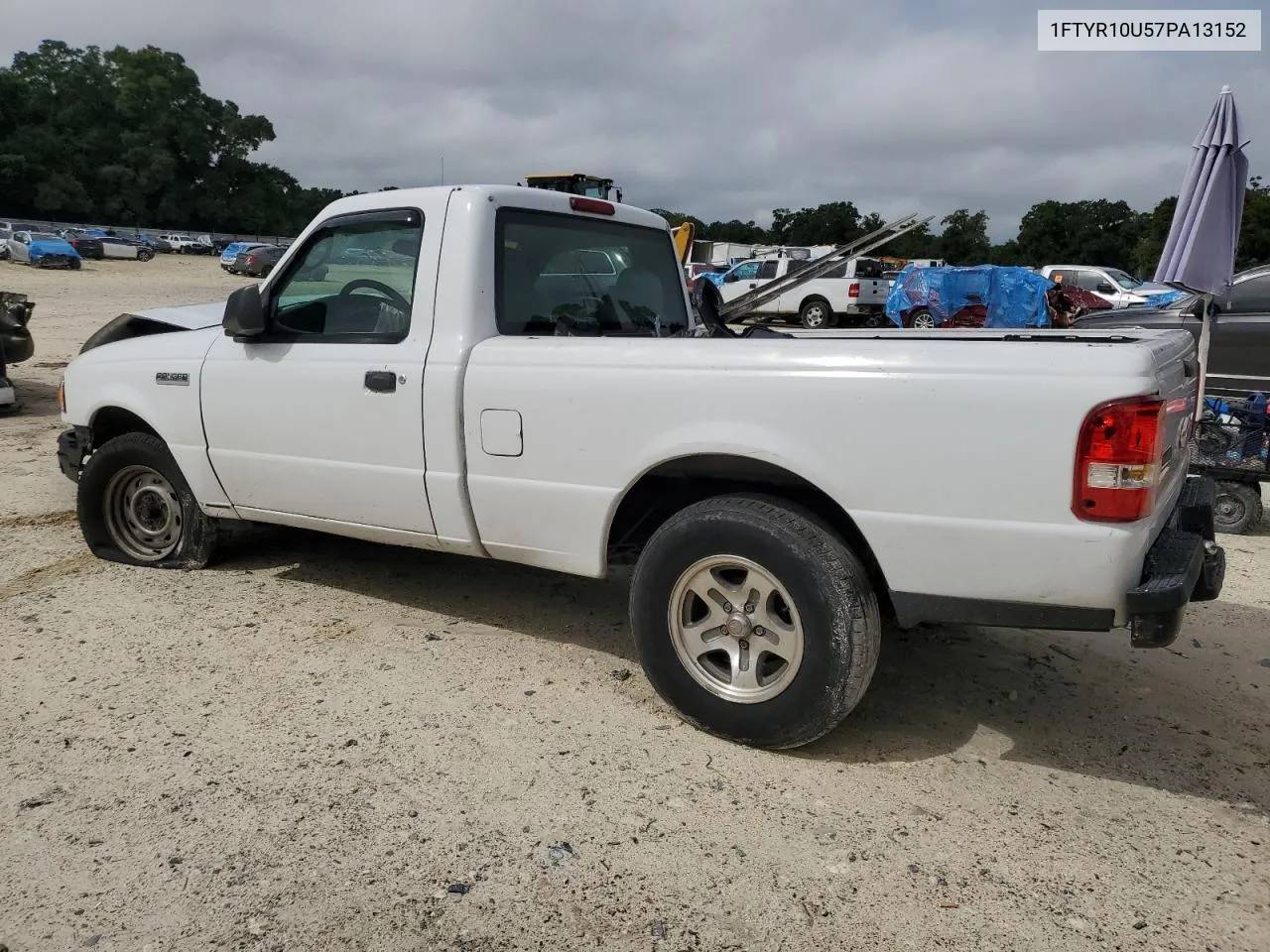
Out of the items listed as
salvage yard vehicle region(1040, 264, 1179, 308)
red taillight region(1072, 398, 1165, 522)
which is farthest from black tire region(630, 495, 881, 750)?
salvage yard vehicle region(1040, 264, 1179, 308)

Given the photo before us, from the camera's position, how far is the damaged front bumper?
2576 mm

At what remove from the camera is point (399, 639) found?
4.12 meters

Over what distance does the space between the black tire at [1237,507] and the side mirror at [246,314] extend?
597cm

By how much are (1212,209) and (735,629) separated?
16.5ft

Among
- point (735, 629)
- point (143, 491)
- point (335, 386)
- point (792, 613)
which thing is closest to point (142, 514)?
point (143, 491)

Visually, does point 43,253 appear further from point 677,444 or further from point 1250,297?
point 677,444

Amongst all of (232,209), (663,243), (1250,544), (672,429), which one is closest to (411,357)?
(672,429)

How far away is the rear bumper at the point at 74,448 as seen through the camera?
4969 millimetres

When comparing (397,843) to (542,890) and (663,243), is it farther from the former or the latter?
(663,243)

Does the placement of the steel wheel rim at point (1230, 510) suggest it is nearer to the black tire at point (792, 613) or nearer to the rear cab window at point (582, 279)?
the rear cab window at point (582, 279)

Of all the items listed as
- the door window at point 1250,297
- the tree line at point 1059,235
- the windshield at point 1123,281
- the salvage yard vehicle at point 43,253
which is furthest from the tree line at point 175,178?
the door window at point 1250,297

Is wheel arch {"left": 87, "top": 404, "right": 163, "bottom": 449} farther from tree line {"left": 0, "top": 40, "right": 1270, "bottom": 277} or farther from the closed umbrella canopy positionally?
tree line {"left": 0, "top": 40, "right": 1270, "bottom": 277}

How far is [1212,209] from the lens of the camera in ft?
20.0

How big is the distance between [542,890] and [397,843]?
47 cm
